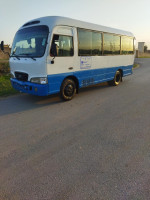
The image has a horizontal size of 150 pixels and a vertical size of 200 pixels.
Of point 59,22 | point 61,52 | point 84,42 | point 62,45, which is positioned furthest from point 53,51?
point 84,42

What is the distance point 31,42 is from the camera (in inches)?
209

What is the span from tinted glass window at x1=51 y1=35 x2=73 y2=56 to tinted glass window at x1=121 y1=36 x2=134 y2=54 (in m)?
4.52

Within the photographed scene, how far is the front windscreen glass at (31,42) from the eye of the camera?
5055mm

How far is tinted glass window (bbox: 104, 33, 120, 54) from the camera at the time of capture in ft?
24.9

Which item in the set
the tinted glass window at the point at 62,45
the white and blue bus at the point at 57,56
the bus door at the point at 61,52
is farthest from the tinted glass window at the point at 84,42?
the tinted glass window at the point at 62,45

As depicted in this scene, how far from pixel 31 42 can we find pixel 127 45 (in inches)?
251

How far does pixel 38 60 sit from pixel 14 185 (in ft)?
12.1

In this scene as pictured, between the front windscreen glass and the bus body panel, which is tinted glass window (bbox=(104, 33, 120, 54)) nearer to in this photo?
the bus body panel

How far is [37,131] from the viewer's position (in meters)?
3.73

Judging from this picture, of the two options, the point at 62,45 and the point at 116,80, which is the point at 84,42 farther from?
the point at 116,80

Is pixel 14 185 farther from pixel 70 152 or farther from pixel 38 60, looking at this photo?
pixel 38 60

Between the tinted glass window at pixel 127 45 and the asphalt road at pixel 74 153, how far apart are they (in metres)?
5.06

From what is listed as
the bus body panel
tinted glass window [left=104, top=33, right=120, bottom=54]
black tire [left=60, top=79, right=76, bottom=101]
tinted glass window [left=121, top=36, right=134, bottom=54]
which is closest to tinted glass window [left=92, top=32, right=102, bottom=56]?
the bus body panel

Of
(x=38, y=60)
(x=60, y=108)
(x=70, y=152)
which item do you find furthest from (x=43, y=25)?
(x=70, y=152)
